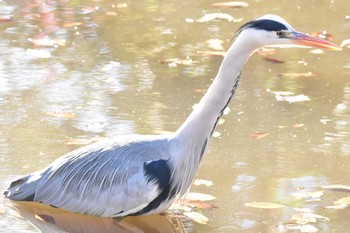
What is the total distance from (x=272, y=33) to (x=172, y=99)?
2012 millimetres

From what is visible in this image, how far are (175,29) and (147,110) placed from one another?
2.07 meters

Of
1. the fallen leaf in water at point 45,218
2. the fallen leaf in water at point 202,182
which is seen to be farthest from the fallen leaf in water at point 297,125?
the fallen leaf in water at point 45,218

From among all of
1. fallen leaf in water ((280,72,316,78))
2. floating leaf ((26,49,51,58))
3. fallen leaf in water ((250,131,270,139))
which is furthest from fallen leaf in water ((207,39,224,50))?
fallen leaf in water ((250,131,270,139))

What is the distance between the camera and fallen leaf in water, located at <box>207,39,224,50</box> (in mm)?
8359

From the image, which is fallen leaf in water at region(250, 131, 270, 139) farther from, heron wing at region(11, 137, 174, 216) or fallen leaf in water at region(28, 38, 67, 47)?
fallen leaf in water at region(28, 38, 67, 47)

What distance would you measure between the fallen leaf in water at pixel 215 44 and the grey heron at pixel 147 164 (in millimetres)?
2979

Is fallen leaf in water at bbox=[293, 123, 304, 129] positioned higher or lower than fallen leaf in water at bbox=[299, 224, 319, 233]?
higher

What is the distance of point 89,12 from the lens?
9.36 meters

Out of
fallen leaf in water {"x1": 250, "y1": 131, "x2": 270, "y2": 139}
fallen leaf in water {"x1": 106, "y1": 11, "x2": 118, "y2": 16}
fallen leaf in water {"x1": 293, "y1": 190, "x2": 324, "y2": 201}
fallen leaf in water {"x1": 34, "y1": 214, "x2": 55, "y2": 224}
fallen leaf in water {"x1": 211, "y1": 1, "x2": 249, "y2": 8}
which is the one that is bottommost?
fallen leaf in water {"x1": 34, "y1": 214, "x2": 55, "y2": 224}

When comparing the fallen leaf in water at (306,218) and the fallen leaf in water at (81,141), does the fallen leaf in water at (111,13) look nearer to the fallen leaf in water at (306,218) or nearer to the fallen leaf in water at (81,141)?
the fallen leaf in water at (81,141)

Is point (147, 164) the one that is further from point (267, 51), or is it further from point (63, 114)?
point (267, 51)

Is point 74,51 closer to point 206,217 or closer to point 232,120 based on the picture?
point 232,120

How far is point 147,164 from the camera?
5.30m

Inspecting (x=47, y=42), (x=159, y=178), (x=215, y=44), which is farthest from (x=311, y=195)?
(x=47, y=42)
